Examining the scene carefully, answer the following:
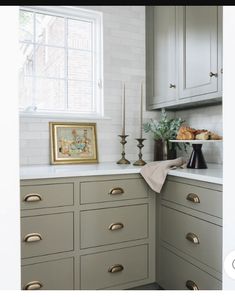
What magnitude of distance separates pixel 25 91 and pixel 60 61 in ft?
1.37

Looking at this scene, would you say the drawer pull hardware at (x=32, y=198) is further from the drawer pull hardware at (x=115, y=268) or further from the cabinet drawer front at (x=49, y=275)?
the drawer pull hardware at (x=115, y=268)

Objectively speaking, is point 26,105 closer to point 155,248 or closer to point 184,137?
point 184,137

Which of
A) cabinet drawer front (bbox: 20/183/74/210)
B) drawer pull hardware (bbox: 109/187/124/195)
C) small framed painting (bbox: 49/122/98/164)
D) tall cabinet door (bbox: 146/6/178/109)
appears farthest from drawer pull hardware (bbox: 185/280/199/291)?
tall cabinet door (bbox: 146/6/178/109)

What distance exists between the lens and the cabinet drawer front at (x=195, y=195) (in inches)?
58.1

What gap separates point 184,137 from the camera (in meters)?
1.92

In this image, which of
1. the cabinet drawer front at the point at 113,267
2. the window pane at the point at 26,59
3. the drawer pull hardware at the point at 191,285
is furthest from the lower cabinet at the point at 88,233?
the window pane at the point at 26,59

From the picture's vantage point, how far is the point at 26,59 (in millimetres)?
2279

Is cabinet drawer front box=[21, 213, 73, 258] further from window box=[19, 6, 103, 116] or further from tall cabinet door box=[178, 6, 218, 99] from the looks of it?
tall cabinet door box=[178, 6, 218, 99]

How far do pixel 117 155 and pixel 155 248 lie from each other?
0.89 meters

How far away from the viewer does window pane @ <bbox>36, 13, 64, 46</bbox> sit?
7.63 ft

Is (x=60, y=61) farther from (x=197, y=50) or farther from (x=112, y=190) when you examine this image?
(x=112, y=190)

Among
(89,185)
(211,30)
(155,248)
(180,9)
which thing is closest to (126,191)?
(89,185)

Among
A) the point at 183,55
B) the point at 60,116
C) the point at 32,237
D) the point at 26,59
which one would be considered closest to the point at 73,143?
the point at 60,116

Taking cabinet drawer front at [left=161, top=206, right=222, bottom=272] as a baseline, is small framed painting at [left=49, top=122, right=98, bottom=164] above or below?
above
